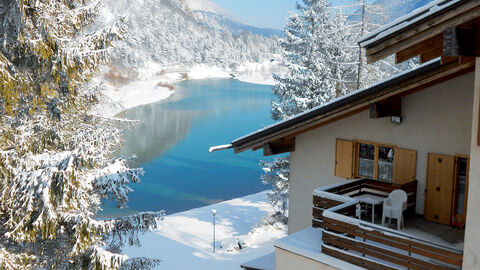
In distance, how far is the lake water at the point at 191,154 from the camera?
28.7m

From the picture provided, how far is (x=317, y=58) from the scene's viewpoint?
22.0m

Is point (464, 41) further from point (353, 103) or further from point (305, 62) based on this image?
point (305, 62)

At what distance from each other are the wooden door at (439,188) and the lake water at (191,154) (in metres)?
7.60

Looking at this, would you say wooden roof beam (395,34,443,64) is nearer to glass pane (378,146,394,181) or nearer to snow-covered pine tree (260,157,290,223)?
glass pane (378,146,394,181)

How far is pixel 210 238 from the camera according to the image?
68.4ft

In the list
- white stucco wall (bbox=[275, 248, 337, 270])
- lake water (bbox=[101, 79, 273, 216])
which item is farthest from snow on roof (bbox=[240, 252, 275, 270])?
lake water (bbox=[101, 79, 273, 216])

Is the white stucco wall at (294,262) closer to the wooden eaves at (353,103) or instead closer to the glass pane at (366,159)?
the wooden eaves at (353,103)

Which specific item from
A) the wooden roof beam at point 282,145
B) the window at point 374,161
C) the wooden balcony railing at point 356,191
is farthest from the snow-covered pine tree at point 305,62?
the wooden balcony railing at point 356,191

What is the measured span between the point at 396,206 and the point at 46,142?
693 centimetres

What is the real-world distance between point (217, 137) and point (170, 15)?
395 feet

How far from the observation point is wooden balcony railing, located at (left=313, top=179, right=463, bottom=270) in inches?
225

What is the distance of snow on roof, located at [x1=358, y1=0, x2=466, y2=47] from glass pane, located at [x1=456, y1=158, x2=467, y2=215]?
3.76 m

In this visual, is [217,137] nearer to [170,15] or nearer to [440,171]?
[440,171]

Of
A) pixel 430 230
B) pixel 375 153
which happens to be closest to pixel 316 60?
pixel 375 153
